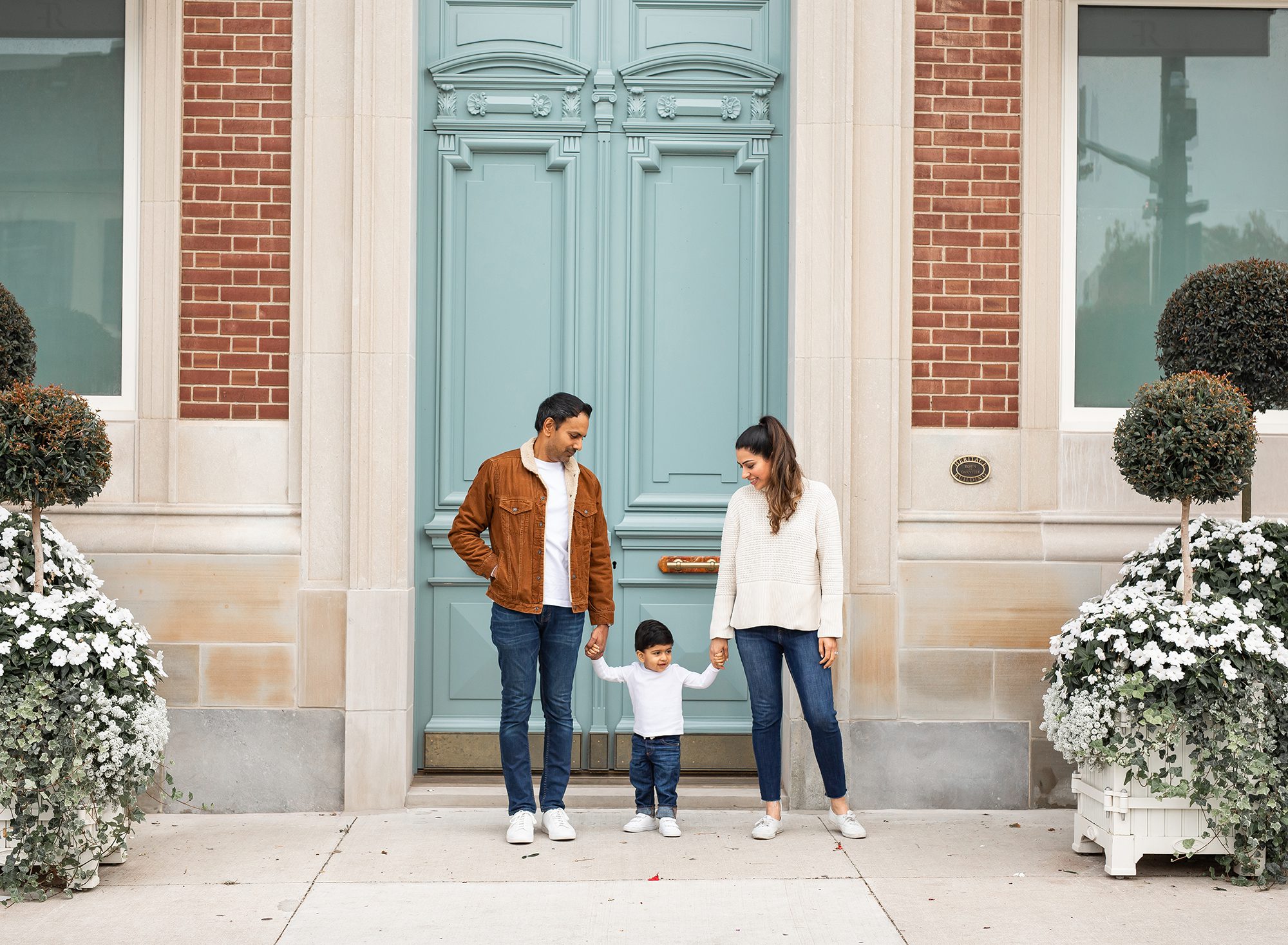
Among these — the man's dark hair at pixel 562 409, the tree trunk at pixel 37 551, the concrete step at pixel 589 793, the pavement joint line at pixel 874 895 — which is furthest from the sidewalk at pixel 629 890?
the man's dark hair at pixel 562 409

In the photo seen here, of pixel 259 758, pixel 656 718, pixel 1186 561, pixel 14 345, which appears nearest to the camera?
pixel 1186 561

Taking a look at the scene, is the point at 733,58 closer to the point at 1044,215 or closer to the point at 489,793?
the point at 1044,215

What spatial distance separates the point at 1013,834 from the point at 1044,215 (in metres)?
2.98

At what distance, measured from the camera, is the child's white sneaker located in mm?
5684

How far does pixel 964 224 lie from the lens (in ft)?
20.6

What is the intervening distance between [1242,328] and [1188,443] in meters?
0.75

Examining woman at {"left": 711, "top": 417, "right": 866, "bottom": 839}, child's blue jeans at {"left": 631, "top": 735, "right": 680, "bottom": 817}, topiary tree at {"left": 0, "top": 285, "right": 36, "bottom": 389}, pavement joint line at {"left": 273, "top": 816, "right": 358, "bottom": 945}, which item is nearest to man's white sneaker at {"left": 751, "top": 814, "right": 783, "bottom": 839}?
woman at {"left": 711, "top": 417, "right": 866, "bottom": 839}

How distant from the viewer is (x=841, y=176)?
6160mm

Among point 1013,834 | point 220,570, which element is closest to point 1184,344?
point 1013,834

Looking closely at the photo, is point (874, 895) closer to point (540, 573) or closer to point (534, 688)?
point (534, 688)

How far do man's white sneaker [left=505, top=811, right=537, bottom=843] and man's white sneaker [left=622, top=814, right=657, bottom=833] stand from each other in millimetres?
458

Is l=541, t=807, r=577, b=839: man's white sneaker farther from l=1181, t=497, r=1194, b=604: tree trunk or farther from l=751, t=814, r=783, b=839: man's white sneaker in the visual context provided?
l=1181, t=497, r=1194, b=604: tree trunk

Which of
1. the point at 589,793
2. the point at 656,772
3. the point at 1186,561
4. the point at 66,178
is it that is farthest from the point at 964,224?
the point at 66,178

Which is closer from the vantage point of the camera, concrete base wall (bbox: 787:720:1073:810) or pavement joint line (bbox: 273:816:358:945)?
pavement joint line (bbox: 273:816:358:945)
